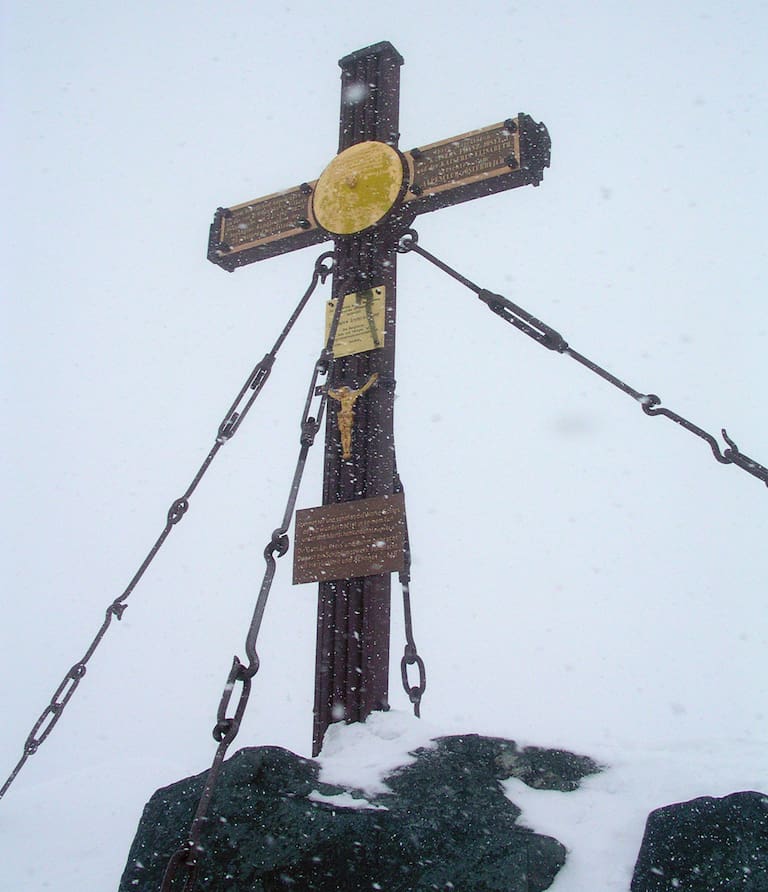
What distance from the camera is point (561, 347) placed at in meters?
4.50

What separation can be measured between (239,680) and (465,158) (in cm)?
358

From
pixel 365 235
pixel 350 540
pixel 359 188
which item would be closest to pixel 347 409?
pixel 350 540

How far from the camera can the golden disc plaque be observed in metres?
5.26

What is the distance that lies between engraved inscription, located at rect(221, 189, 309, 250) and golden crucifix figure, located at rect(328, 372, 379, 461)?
4.70 ft

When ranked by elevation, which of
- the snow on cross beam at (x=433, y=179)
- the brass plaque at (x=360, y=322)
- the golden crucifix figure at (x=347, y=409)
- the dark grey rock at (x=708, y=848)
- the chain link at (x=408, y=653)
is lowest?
the dark grey rock at (x=708, y=848)

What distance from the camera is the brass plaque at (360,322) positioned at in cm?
493

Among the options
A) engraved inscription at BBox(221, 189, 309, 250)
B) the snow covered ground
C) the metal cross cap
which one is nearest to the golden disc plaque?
the metal cross cap

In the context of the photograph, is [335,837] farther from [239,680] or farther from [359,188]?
[359,188]

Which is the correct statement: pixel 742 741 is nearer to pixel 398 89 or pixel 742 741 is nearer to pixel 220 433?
pixel 220 433

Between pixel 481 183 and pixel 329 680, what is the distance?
10.3ft

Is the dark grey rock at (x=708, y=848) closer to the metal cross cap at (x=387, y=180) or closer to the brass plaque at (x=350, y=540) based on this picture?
the brass plaque at (x=350, y=540)

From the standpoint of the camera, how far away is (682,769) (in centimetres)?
377

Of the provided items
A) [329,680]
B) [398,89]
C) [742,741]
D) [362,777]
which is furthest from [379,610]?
[398,89]

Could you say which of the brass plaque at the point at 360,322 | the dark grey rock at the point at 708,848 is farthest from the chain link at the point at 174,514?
the dark grey rock at the point at 708,848
